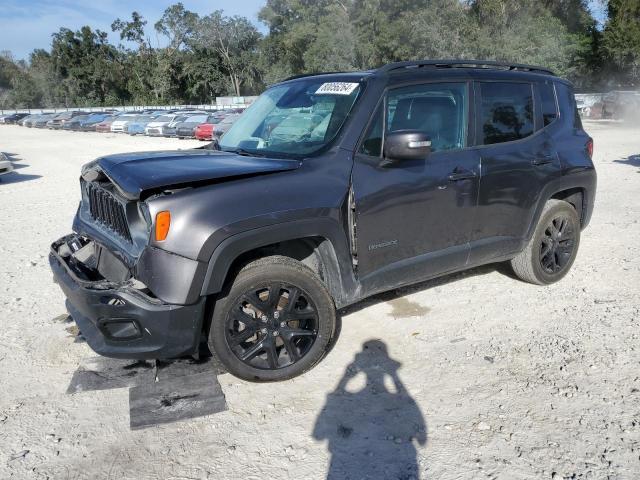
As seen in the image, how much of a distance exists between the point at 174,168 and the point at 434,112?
1948mm

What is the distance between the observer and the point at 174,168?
311 centimetres

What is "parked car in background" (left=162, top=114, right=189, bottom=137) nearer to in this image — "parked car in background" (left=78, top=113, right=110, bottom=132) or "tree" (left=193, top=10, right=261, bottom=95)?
"parked car in background" (left=78, top=113, right=110, bottom=132)

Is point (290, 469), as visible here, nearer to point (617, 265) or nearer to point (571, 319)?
point (571, 319)

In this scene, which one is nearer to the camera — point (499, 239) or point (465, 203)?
point (465, 203)

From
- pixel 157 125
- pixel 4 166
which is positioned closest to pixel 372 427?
pixel 4 166

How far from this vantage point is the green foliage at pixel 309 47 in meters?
44.0

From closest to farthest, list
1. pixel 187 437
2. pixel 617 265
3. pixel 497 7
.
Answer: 1. pixel 187 437
2. pixel 617 265
3. pixel 497 7

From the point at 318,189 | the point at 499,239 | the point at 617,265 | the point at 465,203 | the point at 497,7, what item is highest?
the point at 497,7

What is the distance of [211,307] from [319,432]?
0.95 metres

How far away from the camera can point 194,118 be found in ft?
91.0

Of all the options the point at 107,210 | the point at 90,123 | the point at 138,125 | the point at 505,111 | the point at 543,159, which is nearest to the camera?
the point at 107,210

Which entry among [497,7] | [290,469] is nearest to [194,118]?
[290,469]

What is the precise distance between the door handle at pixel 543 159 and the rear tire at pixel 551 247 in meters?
0.44

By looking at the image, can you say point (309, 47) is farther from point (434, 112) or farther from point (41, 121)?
point (434, 112)
